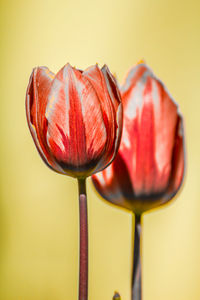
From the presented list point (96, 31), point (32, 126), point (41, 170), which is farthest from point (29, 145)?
point (32, 126)

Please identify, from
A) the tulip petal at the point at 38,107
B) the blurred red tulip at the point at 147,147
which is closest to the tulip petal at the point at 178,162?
the blurred red tulip at the point at 147,147

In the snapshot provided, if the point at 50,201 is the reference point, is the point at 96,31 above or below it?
above

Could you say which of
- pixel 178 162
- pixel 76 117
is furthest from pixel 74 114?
pixel 178 162

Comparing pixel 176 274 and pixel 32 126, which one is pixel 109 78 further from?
pixel 176 274

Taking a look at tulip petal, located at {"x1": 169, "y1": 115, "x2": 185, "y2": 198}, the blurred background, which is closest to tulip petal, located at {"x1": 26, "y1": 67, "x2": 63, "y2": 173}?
tulip petal, located at {"x1": 169, "y1": 115, "x2": 185, "y2": 198}

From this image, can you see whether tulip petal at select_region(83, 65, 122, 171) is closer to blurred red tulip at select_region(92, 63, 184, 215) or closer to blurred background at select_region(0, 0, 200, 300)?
blurred red tulip at select_region(92, 63, 184, 215)

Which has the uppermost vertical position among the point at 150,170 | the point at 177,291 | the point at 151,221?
the point at 150,170

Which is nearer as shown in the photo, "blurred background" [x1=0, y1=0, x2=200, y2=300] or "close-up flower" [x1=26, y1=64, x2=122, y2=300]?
"close-up flower" [x1=26, y1=64, x2=122, y2=300]

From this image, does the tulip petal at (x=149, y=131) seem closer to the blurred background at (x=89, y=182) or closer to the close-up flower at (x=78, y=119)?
the close-up flower at (x=78, y=119)
